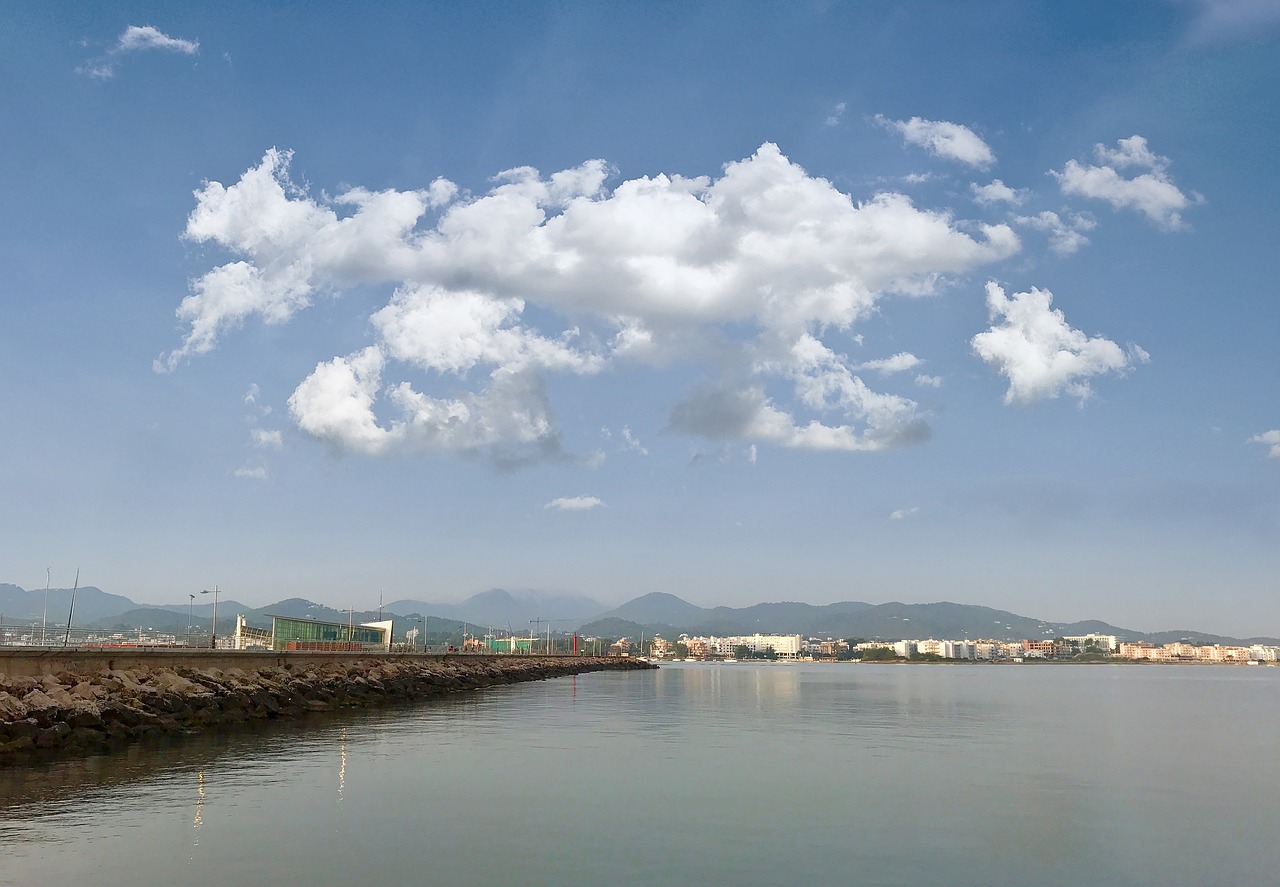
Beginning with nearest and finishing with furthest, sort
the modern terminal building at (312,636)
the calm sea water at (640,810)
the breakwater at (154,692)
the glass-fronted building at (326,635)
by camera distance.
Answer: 1. the calm sea water at (640,810)
2. the breakwater at (154,692)
3. the modern terminal building at (312,636)
4. the glass-fronted building at (326,635)

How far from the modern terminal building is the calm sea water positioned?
5439 centimetres

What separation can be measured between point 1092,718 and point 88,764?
202ft

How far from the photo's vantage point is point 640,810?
86.7ft

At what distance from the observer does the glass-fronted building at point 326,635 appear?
107 m

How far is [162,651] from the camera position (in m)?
54.3

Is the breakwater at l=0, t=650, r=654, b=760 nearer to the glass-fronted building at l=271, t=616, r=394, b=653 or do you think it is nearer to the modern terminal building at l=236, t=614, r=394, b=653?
the modern terminal building at l=236, t=614, r=394, b=653

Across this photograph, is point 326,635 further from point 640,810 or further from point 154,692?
point 640,810

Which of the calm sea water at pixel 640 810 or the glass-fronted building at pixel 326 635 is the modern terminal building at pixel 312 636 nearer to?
the glass-fronted building at pixel 326 635

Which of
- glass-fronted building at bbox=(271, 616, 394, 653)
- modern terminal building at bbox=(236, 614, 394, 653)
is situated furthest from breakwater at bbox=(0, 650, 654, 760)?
glass-fronted building at bbox=(271, 616, 394, 653)

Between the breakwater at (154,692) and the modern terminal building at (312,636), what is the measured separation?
18951mm

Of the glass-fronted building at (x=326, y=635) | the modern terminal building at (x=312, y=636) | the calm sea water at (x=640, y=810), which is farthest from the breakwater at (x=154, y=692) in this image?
the glass-fronted building at (x=326, y=635)

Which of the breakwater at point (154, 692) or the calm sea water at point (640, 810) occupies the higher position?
the breakwater at point (154, 692)

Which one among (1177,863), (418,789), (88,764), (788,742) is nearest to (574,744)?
(788,742)

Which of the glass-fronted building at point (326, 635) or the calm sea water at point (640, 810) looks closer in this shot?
the calm sea water at point (640, 810)
